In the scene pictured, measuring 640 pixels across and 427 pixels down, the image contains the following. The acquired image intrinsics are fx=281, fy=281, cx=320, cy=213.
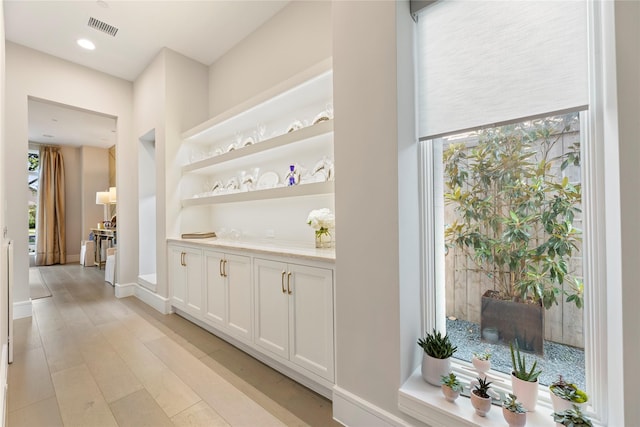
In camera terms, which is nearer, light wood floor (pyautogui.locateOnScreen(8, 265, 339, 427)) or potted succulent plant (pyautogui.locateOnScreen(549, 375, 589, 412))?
potted succulent plant (pyautogui.locateOnScreen(549, 375, 589, 412))

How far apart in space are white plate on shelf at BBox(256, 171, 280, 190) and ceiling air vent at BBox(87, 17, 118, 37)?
2317 mm

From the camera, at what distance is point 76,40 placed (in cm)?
327

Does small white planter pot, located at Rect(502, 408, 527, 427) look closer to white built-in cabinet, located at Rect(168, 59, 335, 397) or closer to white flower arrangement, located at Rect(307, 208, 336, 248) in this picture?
white built-in cabinet, located at Rect(168, 59, 335, 397)

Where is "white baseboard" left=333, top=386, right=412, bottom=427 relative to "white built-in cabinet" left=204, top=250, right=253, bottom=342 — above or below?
below

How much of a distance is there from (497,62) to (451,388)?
1453mm

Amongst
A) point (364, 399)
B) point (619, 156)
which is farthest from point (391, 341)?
point (619, 156)

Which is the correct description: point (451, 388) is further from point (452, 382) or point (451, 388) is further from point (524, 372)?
point (524, 372)

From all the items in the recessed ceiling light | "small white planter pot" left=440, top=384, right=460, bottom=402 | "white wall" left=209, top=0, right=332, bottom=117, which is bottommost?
"small white planter pot" left=440, top=384, right=460, bottom=402

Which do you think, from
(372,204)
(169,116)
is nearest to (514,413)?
(372,204)

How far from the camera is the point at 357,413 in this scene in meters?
1.50

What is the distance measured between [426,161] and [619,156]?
72cm

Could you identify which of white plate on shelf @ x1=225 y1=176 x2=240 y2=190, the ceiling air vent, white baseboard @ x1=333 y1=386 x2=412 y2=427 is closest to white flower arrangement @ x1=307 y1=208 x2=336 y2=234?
white baseboard @ x1=333 y1=386 x2=412 y2=427

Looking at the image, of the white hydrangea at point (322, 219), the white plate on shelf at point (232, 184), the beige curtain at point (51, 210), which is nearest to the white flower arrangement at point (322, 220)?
the white hydrangea at point (322, 219)

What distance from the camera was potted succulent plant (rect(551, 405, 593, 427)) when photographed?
0.96 metres
